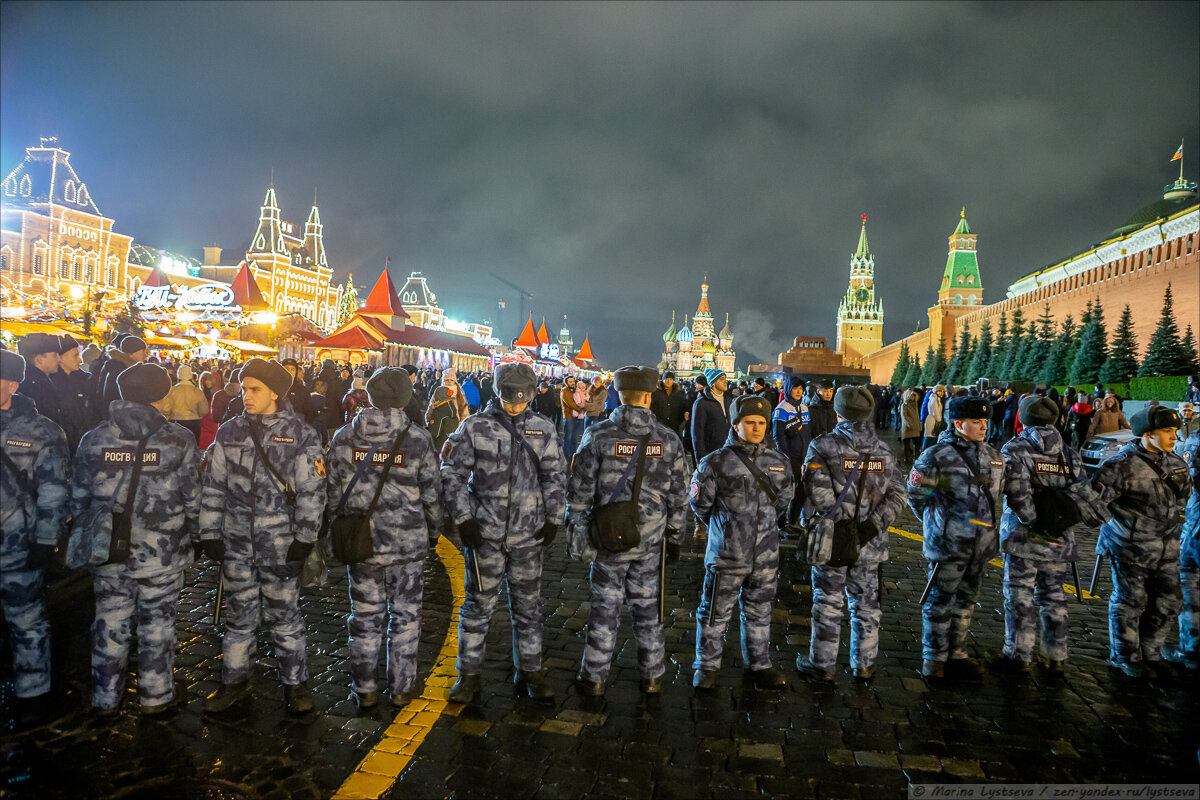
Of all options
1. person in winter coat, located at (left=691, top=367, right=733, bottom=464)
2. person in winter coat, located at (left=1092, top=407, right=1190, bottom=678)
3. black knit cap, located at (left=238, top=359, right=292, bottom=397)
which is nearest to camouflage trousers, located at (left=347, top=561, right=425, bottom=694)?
black knit cap, located at (left=238, top=359, right=292, bottom=397)

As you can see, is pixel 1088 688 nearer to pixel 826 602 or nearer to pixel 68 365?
pixel 826 602

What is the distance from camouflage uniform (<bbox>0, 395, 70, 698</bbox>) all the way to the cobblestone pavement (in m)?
0.29

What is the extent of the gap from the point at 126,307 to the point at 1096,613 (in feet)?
77.1

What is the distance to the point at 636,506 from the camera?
379cm

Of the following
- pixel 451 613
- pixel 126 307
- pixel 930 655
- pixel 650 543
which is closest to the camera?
pixel 650 543

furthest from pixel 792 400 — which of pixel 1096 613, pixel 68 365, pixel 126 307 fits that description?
pixel 126 307

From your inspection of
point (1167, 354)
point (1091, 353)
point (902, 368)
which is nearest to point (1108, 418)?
point (1167, 354)

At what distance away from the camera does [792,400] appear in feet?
30.7

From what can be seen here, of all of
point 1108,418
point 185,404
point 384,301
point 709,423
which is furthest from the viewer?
point 384,301

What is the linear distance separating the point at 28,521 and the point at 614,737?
11.1 feet

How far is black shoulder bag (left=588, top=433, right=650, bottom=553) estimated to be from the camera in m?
3.68

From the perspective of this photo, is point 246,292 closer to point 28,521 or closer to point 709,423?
point 709,423

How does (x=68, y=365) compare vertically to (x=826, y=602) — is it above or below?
above

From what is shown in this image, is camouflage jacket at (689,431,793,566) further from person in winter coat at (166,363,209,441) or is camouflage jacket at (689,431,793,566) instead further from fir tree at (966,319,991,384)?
fir tree at (966,319,991,384)
